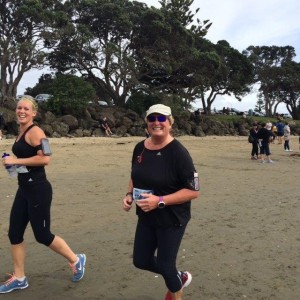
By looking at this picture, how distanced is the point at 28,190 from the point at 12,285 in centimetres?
93

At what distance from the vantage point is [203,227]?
5875mm

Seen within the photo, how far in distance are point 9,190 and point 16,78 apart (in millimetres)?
26391

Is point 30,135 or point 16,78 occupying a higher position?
point 16,78

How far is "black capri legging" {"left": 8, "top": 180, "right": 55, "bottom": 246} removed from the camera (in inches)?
144

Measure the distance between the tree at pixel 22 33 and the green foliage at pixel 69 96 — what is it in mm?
2745

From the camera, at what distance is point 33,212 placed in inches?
144

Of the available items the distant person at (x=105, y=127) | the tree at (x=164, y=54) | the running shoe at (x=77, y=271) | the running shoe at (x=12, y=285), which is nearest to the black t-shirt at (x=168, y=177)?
the running shoe at (x=77, y=271)

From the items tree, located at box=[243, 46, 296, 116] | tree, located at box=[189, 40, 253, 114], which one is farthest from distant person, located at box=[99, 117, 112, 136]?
tree, located at box=[243, 46, 296, 116]

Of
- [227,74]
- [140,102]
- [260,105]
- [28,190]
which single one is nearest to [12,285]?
[28,190]

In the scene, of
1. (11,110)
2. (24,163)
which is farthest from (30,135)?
(11,110)

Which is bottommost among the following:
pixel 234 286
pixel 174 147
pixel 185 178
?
pixel 234 286

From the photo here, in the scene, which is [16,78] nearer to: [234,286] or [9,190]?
[9,190]

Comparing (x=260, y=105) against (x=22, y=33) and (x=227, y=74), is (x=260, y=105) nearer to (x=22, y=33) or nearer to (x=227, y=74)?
(x=227, y=74)

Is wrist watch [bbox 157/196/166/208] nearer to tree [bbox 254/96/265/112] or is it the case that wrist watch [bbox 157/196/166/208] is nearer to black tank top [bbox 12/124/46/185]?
black tank top [bbox 12/124/46/185]
